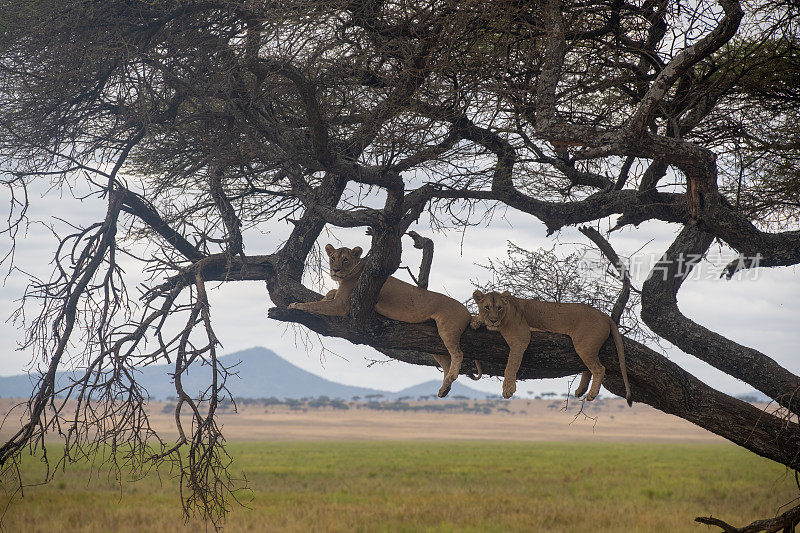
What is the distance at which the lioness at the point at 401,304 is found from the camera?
689 cm

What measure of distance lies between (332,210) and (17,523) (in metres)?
14.8

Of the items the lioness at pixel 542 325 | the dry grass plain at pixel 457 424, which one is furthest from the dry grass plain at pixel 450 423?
the lioness at pixel 542 325

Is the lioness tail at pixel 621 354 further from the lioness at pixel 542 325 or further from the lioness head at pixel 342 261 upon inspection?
the lioness head at pixel 342 261

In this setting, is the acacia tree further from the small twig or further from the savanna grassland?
the savanna grassland

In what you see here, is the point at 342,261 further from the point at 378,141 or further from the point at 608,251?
the point at 608,251

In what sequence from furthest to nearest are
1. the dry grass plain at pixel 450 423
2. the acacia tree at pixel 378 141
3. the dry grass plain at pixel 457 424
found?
the dry grass plain at pixel 457 424 → the dry grass plain at pixel 450 423 → the acacia tree at pixel 378 141

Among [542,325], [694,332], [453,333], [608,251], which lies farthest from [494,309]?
[608,251]

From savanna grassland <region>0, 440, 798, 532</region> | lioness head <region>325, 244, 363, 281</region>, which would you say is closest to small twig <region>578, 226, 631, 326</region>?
lioness head <region>325, 244, 363, 281</region>

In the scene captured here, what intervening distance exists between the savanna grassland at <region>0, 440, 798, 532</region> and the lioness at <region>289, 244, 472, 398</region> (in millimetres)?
8113

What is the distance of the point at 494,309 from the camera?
266 inches

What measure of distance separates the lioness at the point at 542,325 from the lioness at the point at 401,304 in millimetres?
263

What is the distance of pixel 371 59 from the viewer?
7273 mm

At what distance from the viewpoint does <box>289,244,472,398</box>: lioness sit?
689cm

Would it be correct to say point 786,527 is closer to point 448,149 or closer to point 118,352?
point 448,149
